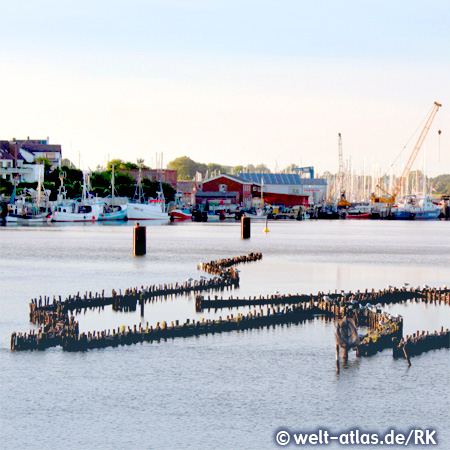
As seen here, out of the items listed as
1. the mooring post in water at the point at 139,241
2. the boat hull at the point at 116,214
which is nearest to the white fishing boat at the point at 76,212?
the boat hull at the point at 116,214

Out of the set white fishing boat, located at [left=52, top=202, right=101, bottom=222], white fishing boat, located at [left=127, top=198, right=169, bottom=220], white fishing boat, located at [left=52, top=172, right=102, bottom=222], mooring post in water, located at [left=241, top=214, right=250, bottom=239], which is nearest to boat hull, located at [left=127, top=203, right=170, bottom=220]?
white fishing boat, located at [left=127, top=198, right=169, bottom=220]

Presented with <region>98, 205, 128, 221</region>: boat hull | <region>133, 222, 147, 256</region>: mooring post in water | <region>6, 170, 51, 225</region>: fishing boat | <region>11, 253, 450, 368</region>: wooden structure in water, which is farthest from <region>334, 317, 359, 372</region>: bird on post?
<region>98, 205, 128, 221</region>: boat hull

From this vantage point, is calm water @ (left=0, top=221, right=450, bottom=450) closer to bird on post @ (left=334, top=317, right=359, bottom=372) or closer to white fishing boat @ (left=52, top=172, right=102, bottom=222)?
bird on post @ (left=334, top=317, right=359, bottom=372)

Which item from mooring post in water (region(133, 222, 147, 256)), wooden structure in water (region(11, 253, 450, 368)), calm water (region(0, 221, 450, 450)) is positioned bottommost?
calm water (region(0, 221, 450, 450))

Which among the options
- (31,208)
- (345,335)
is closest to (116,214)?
(31,208)

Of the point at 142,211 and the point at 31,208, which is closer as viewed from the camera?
the point at 31,208

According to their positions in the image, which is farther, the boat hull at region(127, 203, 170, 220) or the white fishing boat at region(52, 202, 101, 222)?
the boat hull at region(127, 203, 170, 220)

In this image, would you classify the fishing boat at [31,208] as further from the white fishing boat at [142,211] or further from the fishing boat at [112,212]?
the white fishing boat at [142,211]

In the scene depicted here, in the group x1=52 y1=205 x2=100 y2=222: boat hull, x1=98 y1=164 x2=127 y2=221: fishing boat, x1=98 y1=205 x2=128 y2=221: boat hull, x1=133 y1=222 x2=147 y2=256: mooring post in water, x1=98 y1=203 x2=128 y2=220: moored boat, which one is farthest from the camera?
x1=98 y1=205 x2=128 y2=221: boat hull

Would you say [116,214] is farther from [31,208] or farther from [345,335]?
[345,335]

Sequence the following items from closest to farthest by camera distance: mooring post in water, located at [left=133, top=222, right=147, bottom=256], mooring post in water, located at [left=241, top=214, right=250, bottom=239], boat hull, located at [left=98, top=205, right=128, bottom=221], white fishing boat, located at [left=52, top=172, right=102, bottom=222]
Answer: mooring post in water, located at [left=133, top=222, right=147, bottom=256] < mooring post in water, located at [left=241, top=214, right=250, bottom=239] < white fishing boat, located at [left=52, top=172, right=102, bottom=222] < boat hull, located at [left=98, top=205, right=128, bottom=221]

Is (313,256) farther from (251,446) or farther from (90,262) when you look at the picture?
(251,446)

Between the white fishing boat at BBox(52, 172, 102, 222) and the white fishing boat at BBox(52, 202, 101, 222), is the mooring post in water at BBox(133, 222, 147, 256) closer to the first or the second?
the white fishing boat at BBox(52, 172, 102, 222)

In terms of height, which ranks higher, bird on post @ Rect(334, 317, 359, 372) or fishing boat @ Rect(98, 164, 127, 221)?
fishing boat @ Rect(98, 164, 127, 221)
